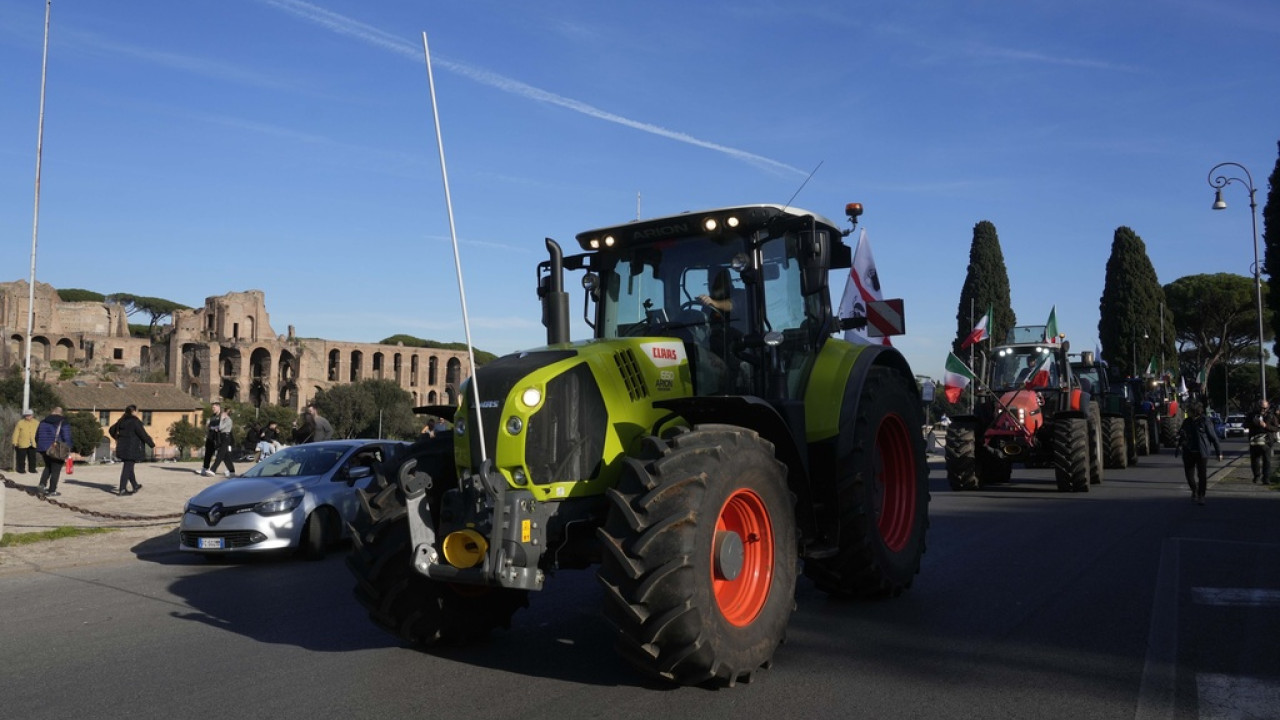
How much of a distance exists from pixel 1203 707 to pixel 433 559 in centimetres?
388

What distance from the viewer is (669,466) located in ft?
16.4

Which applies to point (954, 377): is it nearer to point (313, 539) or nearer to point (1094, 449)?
point (1094, 449)

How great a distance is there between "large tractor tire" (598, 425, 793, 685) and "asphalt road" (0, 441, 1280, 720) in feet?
0.82

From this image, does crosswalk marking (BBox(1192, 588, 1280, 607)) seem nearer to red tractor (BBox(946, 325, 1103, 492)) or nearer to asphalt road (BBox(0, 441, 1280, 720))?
asphalt road (BBox(0, 441, 1280, 720))

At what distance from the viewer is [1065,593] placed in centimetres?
779

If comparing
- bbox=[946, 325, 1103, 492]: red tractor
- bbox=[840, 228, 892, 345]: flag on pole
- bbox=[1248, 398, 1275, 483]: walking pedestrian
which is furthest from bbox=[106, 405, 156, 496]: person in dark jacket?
bbox=[1248, 398, 1275, 483]: walking pedestrian

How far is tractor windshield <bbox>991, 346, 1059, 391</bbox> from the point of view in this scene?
1897 centimetres

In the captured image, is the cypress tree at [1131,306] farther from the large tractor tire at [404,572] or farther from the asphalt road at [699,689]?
the large tractor tire at [404,572]

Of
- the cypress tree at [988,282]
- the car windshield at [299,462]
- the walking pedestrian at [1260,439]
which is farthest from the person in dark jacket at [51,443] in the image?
the cypress tree at [988,282]

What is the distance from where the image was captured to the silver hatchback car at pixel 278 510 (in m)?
10.6

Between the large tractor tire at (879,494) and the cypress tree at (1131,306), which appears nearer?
the large tractor tire at (879,494)

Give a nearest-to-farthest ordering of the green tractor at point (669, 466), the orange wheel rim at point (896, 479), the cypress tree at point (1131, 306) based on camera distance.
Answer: the green tractor at point (669, 466) → the orange wheel rim at point (896, 479) → the cypress tree at point (1131, 306)

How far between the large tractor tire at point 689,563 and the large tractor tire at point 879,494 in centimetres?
147

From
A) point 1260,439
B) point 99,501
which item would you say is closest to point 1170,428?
point 1260,439
